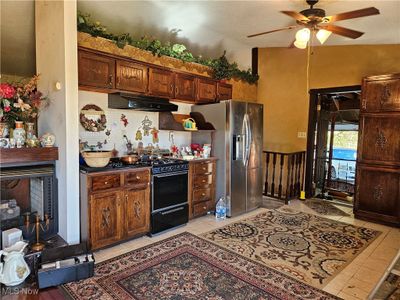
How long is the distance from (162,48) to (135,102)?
1.04 m

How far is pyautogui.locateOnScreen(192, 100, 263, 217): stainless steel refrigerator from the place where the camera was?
166 inches

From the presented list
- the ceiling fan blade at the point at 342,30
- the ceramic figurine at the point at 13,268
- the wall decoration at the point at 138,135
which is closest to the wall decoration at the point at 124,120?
the wall decoration at the point at 138,135

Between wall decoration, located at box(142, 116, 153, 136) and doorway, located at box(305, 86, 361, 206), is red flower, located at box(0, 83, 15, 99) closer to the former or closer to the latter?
wall decoration, located at box(142, 116, 153, 136)

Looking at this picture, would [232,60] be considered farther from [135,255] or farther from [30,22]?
[135,255]

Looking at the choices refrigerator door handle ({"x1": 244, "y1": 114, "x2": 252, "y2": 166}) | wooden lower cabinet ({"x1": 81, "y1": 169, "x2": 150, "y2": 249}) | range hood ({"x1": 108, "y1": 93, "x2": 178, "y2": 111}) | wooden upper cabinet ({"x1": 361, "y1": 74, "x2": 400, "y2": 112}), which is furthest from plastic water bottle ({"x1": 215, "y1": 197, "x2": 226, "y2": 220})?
wooden upper cabinet ({"x1": 361, "y1": 74, "x2": 400, "y2": 112})

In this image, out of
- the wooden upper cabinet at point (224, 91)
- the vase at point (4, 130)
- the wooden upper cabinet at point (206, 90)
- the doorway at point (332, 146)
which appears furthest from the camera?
the doorway at point (332, 146)

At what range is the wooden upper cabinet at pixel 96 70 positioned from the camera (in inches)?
124

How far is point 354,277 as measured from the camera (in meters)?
2.61

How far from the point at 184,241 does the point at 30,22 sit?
3385 millimetres

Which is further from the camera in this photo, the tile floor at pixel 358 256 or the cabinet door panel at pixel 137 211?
the cabinet door panel at pixel 137 211

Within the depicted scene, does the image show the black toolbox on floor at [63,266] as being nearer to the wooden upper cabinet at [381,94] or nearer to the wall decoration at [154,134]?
the wall decoration at [154,134]

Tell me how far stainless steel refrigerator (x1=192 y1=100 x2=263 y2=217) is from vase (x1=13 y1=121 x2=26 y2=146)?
264 cm

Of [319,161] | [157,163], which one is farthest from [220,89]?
[319,161]

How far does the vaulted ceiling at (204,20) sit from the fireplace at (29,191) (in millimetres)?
1714
